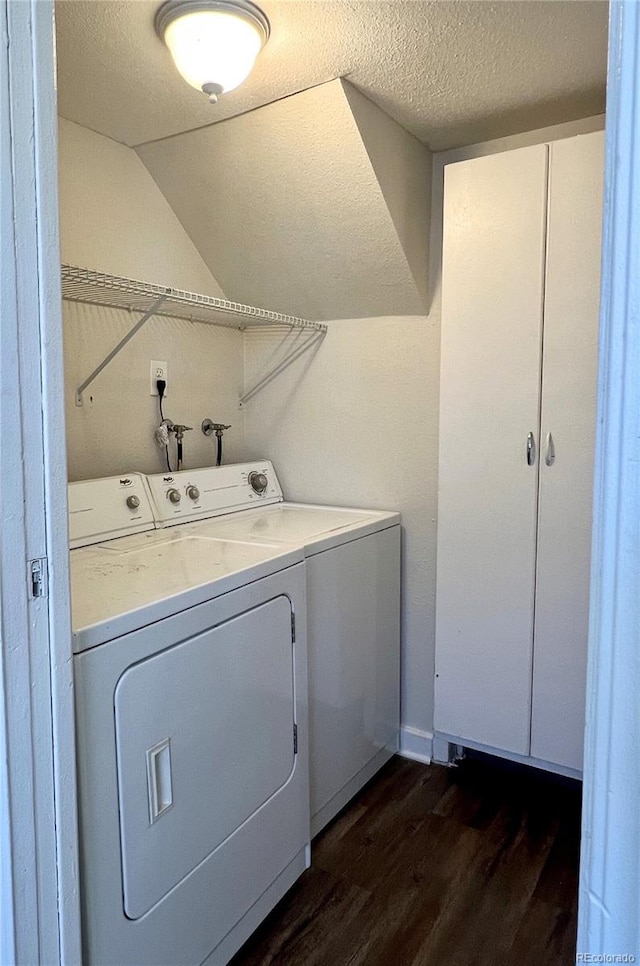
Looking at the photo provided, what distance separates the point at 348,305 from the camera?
241 cm

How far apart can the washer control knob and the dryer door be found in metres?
0.90

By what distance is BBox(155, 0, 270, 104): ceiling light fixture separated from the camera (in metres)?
1.44

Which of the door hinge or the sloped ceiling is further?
the sloped ceiling

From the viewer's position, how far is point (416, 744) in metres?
2.45

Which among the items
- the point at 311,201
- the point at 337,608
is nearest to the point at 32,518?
the point at 337,608

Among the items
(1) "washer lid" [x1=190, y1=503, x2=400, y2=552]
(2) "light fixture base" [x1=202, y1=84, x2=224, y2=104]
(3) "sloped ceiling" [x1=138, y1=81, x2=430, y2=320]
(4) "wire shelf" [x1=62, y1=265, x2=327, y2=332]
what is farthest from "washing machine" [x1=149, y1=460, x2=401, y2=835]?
(2) "light fixture base" [x1=202, y1=84, x2=224, y2=104]

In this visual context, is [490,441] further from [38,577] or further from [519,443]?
[38,577]

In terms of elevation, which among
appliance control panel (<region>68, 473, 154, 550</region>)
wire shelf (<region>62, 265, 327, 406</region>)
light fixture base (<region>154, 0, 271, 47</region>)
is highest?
light fixture base (<region>154, 0, 271, 47</region>)

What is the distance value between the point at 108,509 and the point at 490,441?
1.23 meters

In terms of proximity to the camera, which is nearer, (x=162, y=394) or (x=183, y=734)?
(x=183, y=734)

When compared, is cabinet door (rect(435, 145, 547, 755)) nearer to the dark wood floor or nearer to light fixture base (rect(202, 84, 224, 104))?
the dark wood floor

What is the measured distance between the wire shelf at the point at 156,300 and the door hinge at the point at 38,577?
0.89 m

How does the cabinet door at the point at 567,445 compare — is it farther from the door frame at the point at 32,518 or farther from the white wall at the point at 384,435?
the door frame at the point at 32,518

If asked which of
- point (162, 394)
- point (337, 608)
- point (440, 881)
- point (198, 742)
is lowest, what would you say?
point (440, 881)
